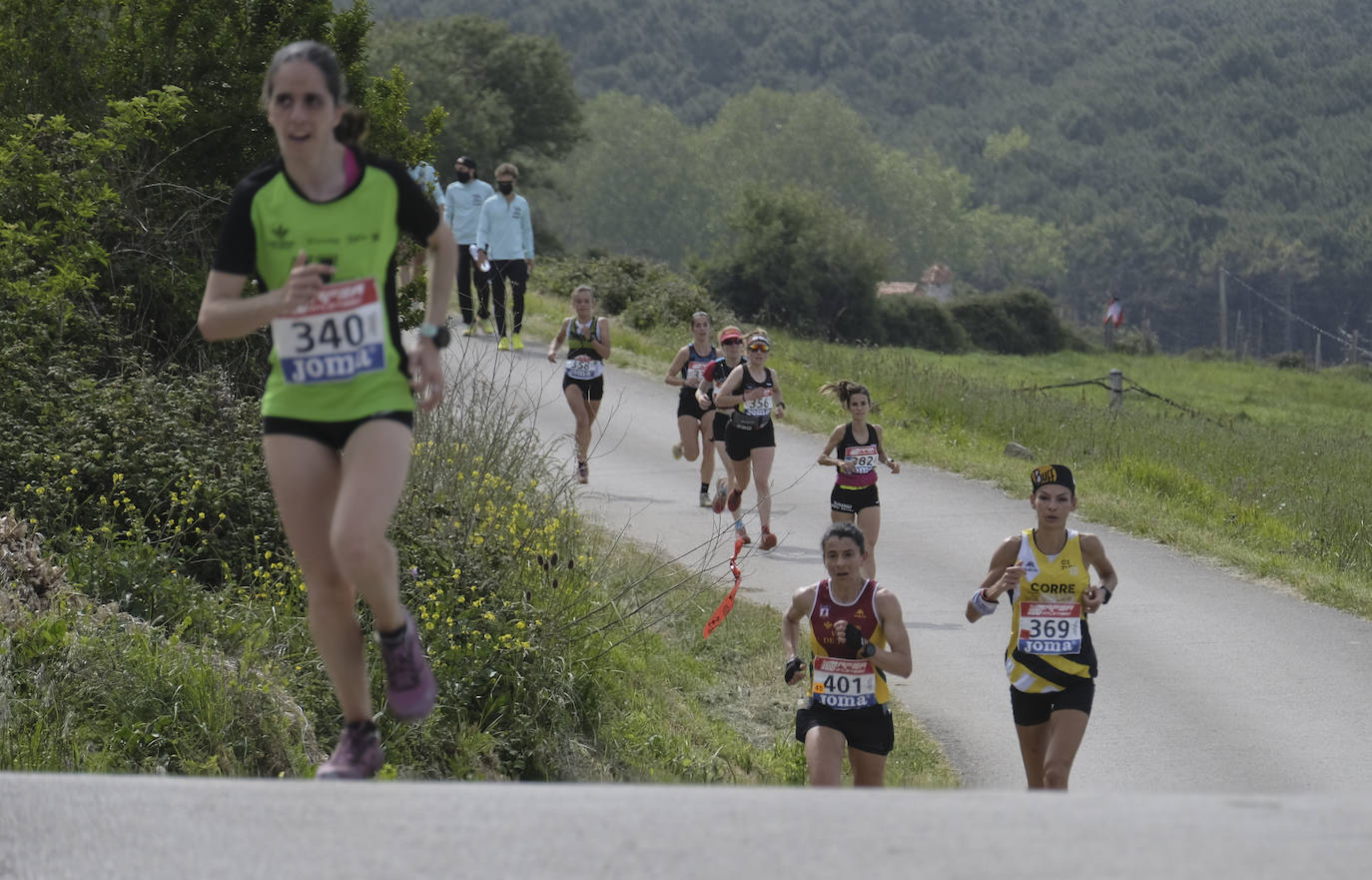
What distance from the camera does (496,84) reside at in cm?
5806

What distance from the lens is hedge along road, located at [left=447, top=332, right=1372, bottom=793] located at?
1063cm

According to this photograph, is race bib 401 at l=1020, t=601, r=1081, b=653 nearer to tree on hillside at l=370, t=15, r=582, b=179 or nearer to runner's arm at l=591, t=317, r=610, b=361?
runner's arm at l=591, t=317, r=610, b=361

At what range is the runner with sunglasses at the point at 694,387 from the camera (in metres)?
15.8

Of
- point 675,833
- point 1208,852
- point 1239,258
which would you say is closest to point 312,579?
point 675,833

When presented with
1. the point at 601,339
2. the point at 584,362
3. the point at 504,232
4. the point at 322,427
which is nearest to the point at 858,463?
the point at 601,339

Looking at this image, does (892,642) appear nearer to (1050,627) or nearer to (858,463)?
(1050,627)

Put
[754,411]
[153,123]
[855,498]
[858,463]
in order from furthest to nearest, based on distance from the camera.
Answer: [754,411], [855,498], [858,463], [153,123]

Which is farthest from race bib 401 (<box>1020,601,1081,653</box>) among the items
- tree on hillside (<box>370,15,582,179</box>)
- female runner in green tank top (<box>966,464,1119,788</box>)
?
tree on hillside (<box>370,15,582,179</box>)

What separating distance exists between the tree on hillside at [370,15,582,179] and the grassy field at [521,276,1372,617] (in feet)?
69.6

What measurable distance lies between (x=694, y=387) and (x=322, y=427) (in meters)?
11.4

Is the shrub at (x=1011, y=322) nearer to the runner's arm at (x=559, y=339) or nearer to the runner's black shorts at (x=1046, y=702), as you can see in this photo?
the runner's arm at (x=559, y=339)

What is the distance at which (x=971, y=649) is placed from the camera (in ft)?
43.3

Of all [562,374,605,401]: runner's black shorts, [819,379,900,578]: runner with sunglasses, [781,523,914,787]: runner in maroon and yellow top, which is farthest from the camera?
[562,374,605,401]: runner's black shorts

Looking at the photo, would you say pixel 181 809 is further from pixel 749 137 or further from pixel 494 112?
pixel 749 137
